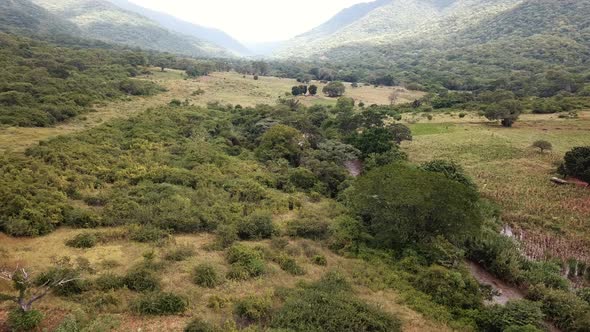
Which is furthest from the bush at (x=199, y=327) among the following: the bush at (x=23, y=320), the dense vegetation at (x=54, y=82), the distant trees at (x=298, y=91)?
the distant trees at (x=298, y=91)

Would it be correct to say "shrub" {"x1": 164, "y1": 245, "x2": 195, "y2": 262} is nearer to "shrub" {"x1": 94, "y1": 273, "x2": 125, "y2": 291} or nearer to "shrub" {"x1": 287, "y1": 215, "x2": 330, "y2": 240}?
"shrub" {"x1": 94, "y1": 273, "x2": 125, "y2": 291}


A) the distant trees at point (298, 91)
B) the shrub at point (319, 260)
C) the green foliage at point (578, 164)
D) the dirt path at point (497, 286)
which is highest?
the distant trees at point (298, 91)

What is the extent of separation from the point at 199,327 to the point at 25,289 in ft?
23.2

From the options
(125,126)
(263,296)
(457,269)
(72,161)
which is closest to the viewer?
(263,296)

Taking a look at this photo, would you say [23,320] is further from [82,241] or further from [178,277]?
[82,241]

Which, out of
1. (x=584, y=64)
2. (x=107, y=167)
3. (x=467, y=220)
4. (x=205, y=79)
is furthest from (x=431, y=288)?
(x=584, y=64)

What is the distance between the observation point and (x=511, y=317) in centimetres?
2044

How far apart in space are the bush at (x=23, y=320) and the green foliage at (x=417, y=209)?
66.9 ft

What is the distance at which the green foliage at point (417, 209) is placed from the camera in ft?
89.8

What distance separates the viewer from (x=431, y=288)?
76.3 feet

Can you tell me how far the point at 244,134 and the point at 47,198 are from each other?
35.1 metres

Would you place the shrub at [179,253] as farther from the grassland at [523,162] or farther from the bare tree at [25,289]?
the grassland at [523,162]

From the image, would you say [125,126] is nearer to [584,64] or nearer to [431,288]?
[431,288]

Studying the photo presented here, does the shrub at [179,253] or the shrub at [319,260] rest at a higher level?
the shrub at [179,253]
